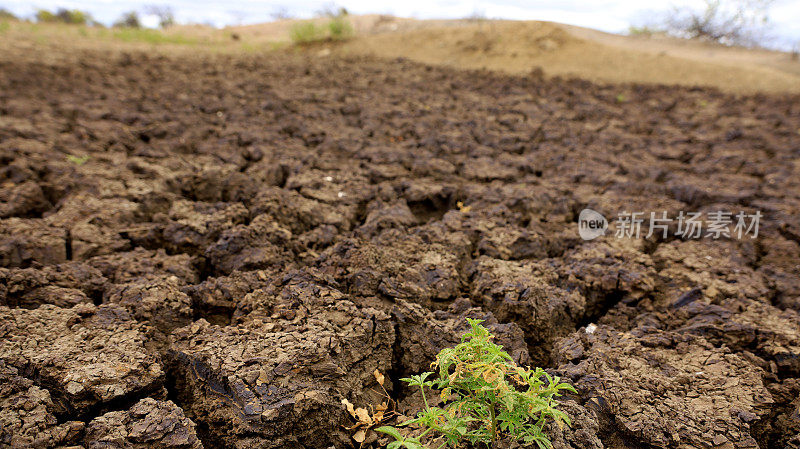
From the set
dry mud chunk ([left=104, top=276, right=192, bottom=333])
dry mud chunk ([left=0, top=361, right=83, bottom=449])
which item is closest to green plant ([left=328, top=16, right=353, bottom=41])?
dry mud chunk ([left=104, top=276, right=192, bottom=333])

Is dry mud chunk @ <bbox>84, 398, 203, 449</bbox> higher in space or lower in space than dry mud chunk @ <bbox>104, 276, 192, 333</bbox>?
lower

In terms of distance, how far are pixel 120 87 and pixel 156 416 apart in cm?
651

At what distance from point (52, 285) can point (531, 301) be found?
241cm

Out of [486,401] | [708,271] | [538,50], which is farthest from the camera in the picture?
[538,50]

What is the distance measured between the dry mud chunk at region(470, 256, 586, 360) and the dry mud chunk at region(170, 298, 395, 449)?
0.63 metres

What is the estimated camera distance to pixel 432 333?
A: 7.57 ft

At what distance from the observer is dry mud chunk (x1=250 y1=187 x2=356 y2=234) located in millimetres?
3357

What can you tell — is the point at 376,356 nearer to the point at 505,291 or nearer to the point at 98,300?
the point at 505,291

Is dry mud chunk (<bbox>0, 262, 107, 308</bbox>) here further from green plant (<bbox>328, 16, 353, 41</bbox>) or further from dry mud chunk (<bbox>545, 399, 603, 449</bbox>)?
green plant (<bbox>328, 16, 353, 41</bbox>)

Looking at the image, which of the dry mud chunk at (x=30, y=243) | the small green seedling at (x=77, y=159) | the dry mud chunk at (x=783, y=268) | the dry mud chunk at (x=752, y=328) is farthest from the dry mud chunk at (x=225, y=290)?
the dry mud chunk at (x=783, y=268)

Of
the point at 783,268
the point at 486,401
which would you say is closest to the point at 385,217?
the point at 486,401

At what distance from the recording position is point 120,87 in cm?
694

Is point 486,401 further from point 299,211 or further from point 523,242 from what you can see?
point 299,211

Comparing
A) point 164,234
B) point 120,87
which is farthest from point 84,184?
point 120,87
